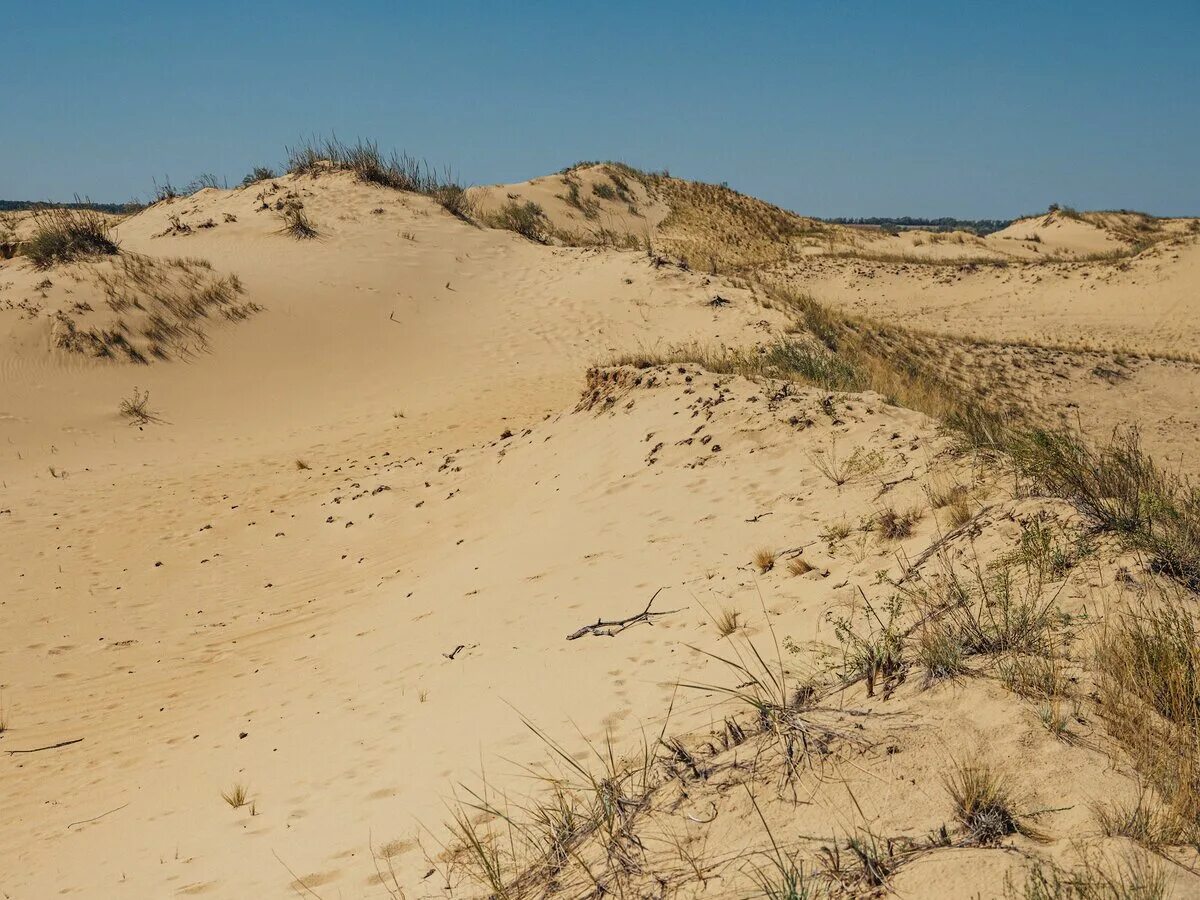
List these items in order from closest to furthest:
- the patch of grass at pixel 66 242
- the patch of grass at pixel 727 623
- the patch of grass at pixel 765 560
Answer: the patch of grass at pixel 727 623 < the patch of grass at pixel 765 560 < the patch of grass at pixel 66 242

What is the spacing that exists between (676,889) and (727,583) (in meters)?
2.89

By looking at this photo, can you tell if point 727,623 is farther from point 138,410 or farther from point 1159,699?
point 138,410

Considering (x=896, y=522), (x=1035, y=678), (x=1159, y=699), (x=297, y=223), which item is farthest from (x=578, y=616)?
(x=297, y=223)

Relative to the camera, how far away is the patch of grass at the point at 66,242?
619 inches

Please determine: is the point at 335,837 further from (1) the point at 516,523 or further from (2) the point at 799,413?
(2) the point at 799,413

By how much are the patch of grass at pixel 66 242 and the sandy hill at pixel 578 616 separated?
60cm

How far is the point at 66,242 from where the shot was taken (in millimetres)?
15992

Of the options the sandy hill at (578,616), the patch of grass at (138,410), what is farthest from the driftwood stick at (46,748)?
the patch of grass at (138,410)

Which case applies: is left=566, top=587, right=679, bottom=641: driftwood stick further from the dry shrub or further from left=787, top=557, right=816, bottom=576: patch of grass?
the dry shrub

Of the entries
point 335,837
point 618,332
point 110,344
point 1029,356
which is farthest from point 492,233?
point 335,837

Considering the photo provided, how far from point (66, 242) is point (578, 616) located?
15413 mm

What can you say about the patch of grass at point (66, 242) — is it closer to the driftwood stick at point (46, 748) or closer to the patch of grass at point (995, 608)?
the driftwood stick at point (46, 748)

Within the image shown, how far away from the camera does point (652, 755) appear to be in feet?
10.4

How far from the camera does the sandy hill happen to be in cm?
264
